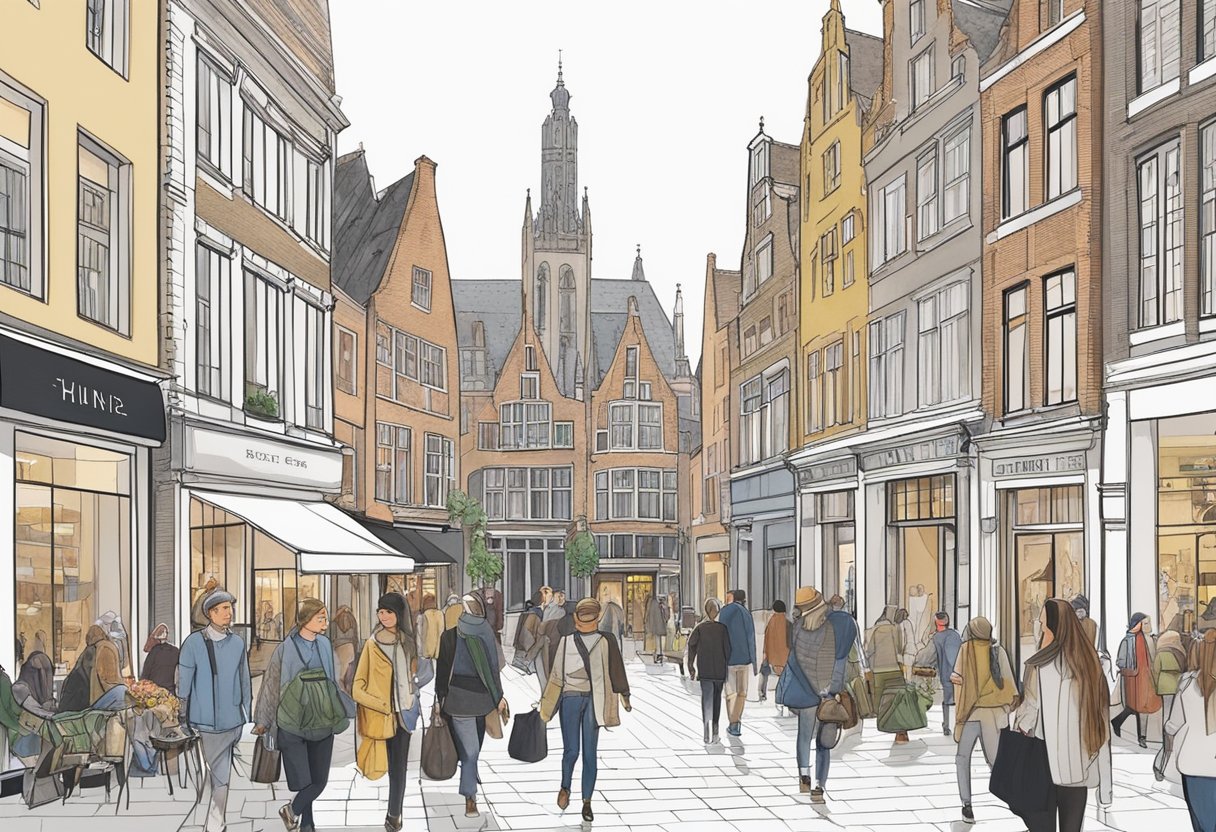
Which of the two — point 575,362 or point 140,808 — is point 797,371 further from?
point 575,362

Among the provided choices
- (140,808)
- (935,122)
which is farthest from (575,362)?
(140,808)

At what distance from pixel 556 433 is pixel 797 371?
969 inches

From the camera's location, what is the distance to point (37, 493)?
12.7 metres

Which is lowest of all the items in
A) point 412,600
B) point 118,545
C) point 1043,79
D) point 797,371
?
point 412,600

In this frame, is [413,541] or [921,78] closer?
[921,78]

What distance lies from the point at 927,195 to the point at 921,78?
6.48ft

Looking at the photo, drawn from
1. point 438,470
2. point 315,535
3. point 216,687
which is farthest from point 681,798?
point 438,470

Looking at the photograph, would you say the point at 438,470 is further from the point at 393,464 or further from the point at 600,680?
the point at 600,680

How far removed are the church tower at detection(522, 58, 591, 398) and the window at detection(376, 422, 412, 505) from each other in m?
27.3

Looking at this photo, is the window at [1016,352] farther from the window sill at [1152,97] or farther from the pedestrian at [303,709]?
the pedestrian at [303,709]

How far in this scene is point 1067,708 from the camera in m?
7.23

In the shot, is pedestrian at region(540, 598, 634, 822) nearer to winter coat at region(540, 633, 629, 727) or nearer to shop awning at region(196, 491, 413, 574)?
winter coat at region(540, 633, 629, 727)

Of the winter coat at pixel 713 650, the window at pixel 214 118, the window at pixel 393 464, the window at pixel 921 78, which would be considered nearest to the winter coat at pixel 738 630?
the winter coat at pixel 713 650

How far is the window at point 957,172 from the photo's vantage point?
20.6 metres
